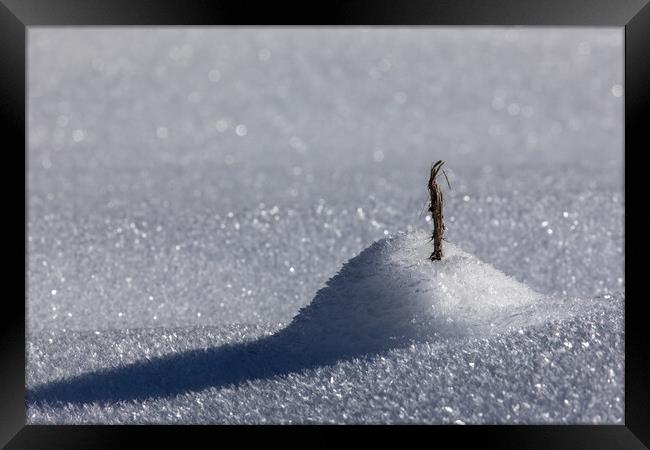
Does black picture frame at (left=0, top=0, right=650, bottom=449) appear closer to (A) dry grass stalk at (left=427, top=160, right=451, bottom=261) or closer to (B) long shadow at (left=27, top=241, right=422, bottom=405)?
(B) long shadow at (left=27, top=241, right=422, bottom=405)

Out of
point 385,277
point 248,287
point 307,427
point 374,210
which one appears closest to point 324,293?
point 385,277

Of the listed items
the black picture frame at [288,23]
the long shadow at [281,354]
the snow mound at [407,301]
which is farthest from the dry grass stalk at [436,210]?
the black picture frame at [288,23]

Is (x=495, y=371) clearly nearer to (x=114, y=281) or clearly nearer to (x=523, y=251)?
(x=523, y=251)

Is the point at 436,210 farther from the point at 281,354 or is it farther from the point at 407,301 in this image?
the point at 281,354

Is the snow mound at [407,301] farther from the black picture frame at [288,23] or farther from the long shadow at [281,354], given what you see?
the black picture frame at [288,23]

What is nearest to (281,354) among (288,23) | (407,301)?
(407,301)

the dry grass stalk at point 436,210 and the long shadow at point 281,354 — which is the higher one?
the dry grass stalk at point 436,210
